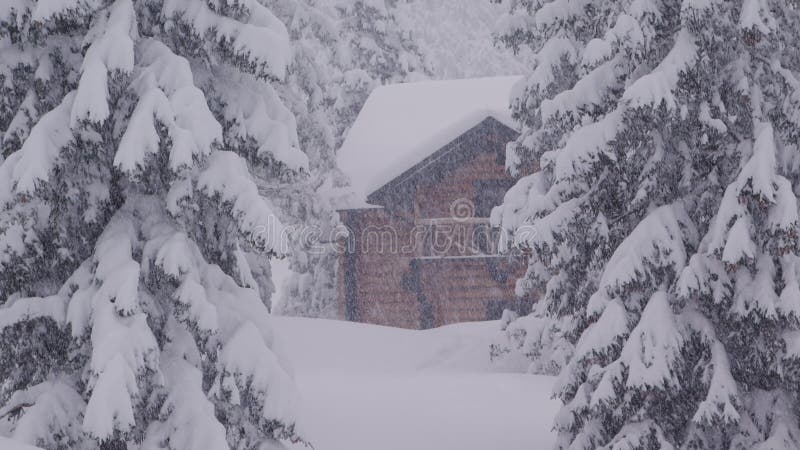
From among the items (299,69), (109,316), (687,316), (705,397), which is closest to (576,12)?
(687,316)

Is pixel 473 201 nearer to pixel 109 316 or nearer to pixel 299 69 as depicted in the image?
pixel 299 69

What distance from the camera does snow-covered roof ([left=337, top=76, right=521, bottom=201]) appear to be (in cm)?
2366

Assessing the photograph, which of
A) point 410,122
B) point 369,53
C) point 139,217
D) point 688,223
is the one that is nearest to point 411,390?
point 688,223

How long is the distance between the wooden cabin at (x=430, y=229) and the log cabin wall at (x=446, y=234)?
0.08 feet

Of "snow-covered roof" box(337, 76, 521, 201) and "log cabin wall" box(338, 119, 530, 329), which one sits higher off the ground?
"snow-covered roof" box(337, 76, 521, 201)

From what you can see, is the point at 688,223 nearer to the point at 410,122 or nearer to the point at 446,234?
the point at 446,234

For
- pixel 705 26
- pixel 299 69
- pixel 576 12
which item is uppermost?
pixel 299 69

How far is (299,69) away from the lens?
2212 centimetres

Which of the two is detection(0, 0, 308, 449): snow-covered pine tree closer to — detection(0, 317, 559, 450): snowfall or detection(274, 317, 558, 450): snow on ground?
detection(0, 317, 559, 450): snowfall

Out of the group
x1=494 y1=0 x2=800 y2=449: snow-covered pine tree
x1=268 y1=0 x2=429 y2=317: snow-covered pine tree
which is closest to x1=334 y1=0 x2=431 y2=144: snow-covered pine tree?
x1=268 y1=0 x2=429 y2=317: snow-covered pine tree

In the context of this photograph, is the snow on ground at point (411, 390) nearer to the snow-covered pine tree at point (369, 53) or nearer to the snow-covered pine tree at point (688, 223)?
the snow-covered pine tree at point (688, 223)

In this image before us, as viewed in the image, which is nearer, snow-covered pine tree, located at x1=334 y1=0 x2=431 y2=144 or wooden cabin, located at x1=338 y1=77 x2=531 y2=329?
wooden cabin, located at x1=338 y1=77 x2=531 y2=329

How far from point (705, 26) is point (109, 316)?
5.91 meters

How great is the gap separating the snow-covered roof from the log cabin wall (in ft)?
1.02
